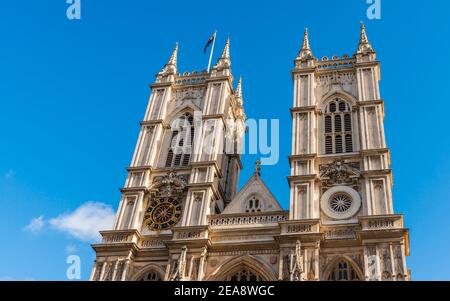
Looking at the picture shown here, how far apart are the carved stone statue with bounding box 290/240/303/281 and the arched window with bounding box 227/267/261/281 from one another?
3.14 metres

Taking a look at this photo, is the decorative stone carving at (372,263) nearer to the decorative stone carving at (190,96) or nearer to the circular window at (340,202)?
the circular window at (340,202)

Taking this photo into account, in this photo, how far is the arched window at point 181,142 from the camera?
42500mm

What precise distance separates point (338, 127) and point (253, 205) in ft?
29.8

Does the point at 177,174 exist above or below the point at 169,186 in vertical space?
above

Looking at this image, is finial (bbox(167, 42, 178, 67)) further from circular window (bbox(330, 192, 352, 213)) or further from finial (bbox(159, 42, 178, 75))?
circular window (bbox(330, 192, 352, 213))

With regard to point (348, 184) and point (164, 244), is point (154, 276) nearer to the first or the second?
point (164, 244)

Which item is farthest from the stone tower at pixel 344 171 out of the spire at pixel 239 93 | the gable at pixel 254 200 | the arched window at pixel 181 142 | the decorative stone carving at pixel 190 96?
the spire at pixel 239 93

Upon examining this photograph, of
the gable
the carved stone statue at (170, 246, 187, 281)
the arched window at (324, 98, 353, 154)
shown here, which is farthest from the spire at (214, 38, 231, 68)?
the carved stone statue at (170, 246, 187, 281)

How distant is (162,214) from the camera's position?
A: 129ft

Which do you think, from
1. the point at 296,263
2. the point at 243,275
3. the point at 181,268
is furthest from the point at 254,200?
the point at 181,268

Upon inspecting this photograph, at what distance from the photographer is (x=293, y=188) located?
1463 inches

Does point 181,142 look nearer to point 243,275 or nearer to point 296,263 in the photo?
point 243,275
